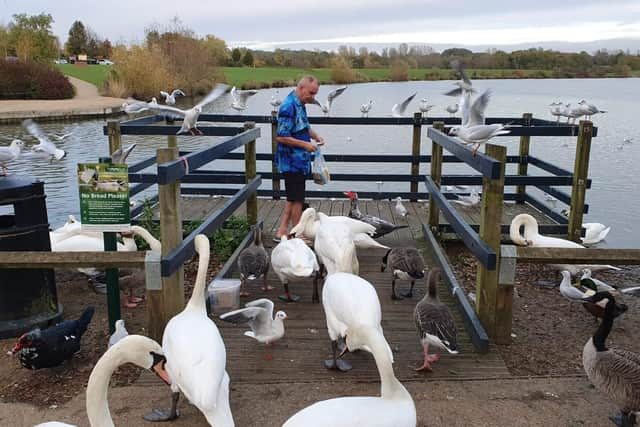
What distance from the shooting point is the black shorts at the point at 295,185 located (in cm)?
732

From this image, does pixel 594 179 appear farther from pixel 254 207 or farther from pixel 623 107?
pixel 623 107

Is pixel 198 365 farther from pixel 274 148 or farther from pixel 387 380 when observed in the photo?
pixel 274 148

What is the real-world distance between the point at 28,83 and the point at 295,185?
1694 inches

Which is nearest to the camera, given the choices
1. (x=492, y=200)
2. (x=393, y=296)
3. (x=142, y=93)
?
(x=492, y=200)

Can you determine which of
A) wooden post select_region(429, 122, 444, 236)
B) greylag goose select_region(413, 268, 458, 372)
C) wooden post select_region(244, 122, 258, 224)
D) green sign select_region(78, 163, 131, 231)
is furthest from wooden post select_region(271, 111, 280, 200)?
greylag goose select_region(413, 268, 458, 372)

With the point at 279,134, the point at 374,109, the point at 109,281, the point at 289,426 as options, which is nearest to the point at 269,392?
the point at 289,426

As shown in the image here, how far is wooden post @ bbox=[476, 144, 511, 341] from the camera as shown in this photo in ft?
15.8

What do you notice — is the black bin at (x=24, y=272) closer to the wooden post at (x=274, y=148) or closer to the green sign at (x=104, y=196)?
the green sign at (x=104, y=196)

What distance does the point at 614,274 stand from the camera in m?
8.09

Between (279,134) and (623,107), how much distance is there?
106ft

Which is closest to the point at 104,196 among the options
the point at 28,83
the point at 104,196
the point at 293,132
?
the point at 104,196

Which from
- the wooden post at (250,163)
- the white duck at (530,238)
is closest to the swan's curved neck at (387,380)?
the white duck at (530,238)

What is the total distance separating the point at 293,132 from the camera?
7.14 meters

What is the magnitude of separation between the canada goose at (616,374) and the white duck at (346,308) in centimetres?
147
